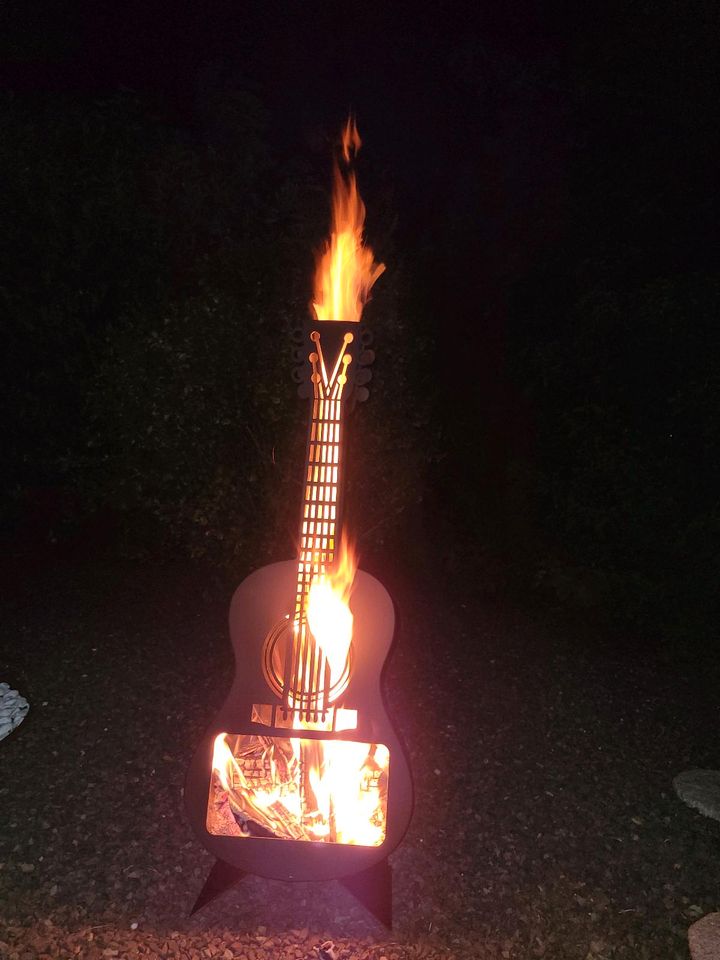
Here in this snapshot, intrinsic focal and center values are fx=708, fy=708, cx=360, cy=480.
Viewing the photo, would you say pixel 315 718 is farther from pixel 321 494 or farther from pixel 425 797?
pixel 425 797

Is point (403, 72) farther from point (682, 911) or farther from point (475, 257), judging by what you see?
point (682, 911)

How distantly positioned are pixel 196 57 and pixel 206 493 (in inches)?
150

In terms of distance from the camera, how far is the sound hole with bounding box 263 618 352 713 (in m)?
2.46

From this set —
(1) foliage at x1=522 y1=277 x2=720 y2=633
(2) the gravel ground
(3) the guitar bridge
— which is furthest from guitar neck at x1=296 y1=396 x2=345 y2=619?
(1) foliage at x1=522 y1=277 x2=720 y2=633

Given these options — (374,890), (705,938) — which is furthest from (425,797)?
(705,938)

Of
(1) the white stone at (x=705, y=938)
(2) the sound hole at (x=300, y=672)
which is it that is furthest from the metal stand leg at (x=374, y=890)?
(1) the white stone at (x=705, y=938)

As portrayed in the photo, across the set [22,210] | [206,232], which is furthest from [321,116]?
[22,210]

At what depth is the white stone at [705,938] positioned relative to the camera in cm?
248

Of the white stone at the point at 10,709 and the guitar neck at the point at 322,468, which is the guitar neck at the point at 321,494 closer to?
the guitar neck at the point at 322,468

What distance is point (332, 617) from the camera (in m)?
2.60

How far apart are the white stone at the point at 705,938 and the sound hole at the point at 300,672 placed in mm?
1552

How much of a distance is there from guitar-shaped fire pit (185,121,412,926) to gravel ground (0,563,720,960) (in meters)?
0.26

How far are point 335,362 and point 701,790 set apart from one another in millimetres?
2629

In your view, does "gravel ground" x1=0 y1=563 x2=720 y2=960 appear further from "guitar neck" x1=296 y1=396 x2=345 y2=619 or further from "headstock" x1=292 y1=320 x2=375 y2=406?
"headstock" x1=292 y1=320 x2=375 y2=406
